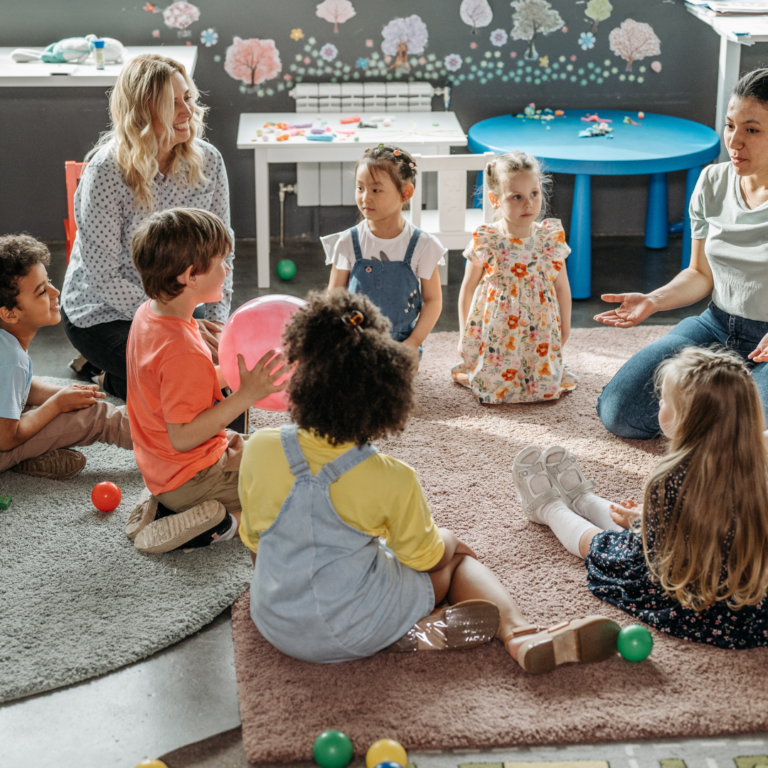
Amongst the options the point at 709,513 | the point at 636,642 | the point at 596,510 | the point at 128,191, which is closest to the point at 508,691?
the point at 636,642

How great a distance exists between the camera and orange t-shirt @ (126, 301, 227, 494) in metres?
1.93

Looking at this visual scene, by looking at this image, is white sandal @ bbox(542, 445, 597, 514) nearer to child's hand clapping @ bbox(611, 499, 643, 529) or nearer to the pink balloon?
child's hand clapping @ bbox(611, 499, 643, 529)

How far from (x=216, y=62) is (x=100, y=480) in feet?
8.11

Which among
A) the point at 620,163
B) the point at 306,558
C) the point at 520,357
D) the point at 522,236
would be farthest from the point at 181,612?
the point at 620,163

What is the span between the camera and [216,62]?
4191 mm

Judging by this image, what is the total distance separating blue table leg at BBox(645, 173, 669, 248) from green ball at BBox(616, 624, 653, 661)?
2.97m

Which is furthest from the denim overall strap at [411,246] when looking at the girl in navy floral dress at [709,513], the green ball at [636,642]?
the green ball at [636,642]

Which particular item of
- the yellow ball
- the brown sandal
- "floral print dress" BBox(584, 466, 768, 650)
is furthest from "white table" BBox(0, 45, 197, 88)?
the yellow ball

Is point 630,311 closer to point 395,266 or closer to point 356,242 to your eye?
point 395,266

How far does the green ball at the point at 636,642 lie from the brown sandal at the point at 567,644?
0.06 feet

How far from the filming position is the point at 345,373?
149 cm

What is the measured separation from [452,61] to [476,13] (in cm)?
23

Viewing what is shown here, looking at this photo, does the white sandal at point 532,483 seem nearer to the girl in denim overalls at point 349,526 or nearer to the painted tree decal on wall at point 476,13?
Answer: the girl in denim overalls at point 349,526

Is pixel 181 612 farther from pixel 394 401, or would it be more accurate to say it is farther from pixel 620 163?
pixel 620 163
